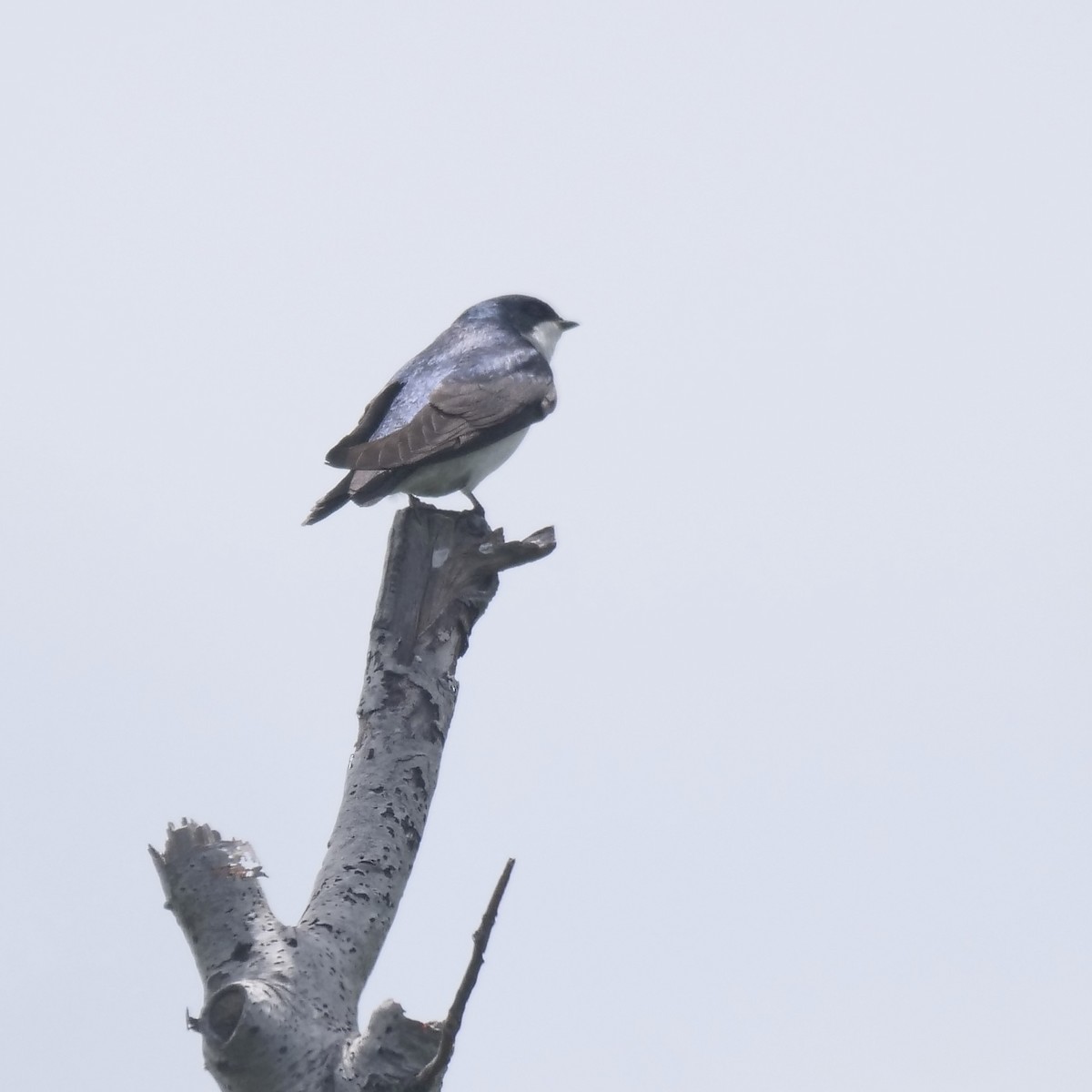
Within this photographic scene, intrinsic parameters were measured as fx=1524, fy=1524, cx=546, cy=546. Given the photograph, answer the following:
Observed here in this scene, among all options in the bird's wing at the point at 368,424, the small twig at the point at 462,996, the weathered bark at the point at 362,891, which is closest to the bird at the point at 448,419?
the bird's wing at the point at 368,424

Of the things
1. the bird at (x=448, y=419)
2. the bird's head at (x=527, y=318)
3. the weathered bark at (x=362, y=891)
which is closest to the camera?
the weathered bark at (x=362, y=891)

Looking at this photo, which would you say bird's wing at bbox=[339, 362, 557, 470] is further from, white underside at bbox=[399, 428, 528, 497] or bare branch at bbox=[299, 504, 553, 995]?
bare branch at bbox=[299, 504, 553, 995]

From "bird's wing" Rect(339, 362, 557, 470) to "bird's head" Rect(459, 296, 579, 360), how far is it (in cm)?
124

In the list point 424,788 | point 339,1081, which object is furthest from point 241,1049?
point 424,788

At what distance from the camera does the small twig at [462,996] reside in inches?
140

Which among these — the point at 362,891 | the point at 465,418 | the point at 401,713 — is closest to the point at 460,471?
the point at 465,418

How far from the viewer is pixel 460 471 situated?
27.1ft

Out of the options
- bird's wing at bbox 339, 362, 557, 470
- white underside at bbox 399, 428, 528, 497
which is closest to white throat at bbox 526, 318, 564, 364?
bird's wing at bbox 339, 362, 557, 470

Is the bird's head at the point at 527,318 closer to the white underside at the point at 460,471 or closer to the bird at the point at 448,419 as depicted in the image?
the bird at the point at 448,419

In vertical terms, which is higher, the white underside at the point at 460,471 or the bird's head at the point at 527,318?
the bird's head at the point at 527,318

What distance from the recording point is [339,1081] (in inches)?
154

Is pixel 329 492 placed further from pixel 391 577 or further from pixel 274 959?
pixel 274 959

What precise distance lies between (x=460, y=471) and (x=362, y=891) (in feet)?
13.3

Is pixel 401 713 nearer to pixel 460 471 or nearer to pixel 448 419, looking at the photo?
pixel 448 419
